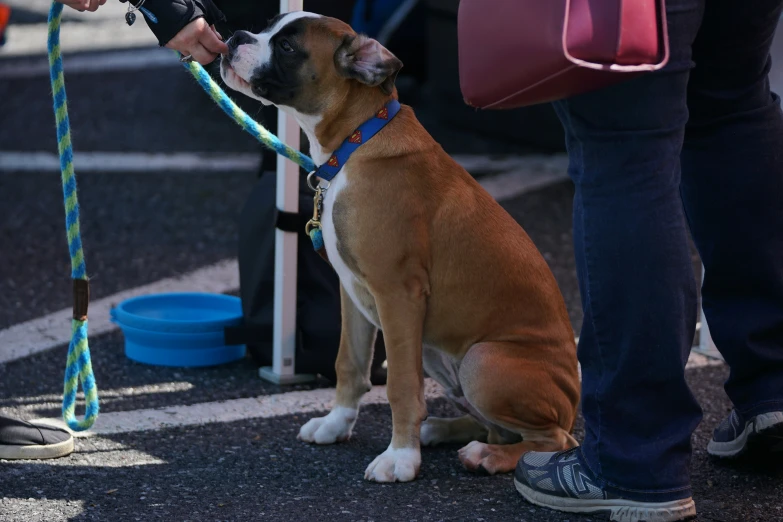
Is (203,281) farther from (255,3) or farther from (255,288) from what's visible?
(255,3)

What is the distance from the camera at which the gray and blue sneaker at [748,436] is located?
9.05ft

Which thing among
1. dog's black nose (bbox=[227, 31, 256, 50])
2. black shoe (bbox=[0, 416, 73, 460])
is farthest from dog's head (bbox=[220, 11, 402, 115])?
black shoe (bbox=[0, 416, 73, 460])

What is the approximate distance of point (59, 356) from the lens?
3.74 m

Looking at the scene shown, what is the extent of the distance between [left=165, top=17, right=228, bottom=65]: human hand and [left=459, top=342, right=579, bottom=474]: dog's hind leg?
105 cm

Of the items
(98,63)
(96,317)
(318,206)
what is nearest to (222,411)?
(318,206)

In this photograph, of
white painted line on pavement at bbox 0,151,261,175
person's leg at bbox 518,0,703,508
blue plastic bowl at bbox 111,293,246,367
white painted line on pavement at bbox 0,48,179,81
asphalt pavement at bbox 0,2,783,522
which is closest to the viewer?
person's leg at bbox 518,0,703,508

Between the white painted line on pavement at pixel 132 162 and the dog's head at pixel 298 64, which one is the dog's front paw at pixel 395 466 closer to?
the dog's head at pixel 298 64

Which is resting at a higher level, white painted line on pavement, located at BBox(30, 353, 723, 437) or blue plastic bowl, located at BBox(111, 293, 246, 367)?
blue plastic bowl, located at BBox(111, 293, 246, 367)

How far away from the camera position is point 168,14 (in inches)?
107

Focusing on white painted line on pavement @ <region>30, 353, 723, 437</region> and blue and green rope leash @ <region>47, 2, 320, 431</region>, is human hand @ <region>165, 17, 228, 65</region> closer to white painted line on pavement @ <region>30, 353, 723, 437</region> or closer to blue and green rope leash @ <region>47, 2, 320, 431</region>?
blue and green rope leash @ <region>47, 2, 320, 431</region>

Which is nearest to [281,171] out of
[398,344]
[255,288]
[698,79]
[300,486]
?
[255,288]

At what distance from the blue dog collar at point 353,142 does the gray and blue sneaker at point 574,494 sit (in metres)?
0.90

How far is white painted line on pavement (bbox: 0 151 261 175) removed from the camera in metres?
6.29

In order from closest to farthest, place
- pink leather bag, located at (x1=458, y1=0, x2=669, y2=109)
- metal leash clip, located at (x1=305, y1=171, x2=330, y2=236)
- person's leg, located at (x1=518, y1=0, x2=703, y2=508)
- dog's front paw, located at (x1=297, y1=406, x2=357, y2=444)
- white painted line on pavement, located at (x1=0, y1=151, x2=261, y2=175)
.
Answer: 1. pink leather bag, located at (x1=458, y1=0, x2=669, y2=109)
2. person's leg, located at (x1=518, y1=0, x2=703, y2=508)
3. metal leash clip, located at (x1=305, y1=171, x2=330, y2=236)
4. dog's front paw, located at (x1=297, y1=406, x2=357, y2=444)
5. white painted line on pavement, located at (x1=0, y1=151, x2=261, y2=175)
